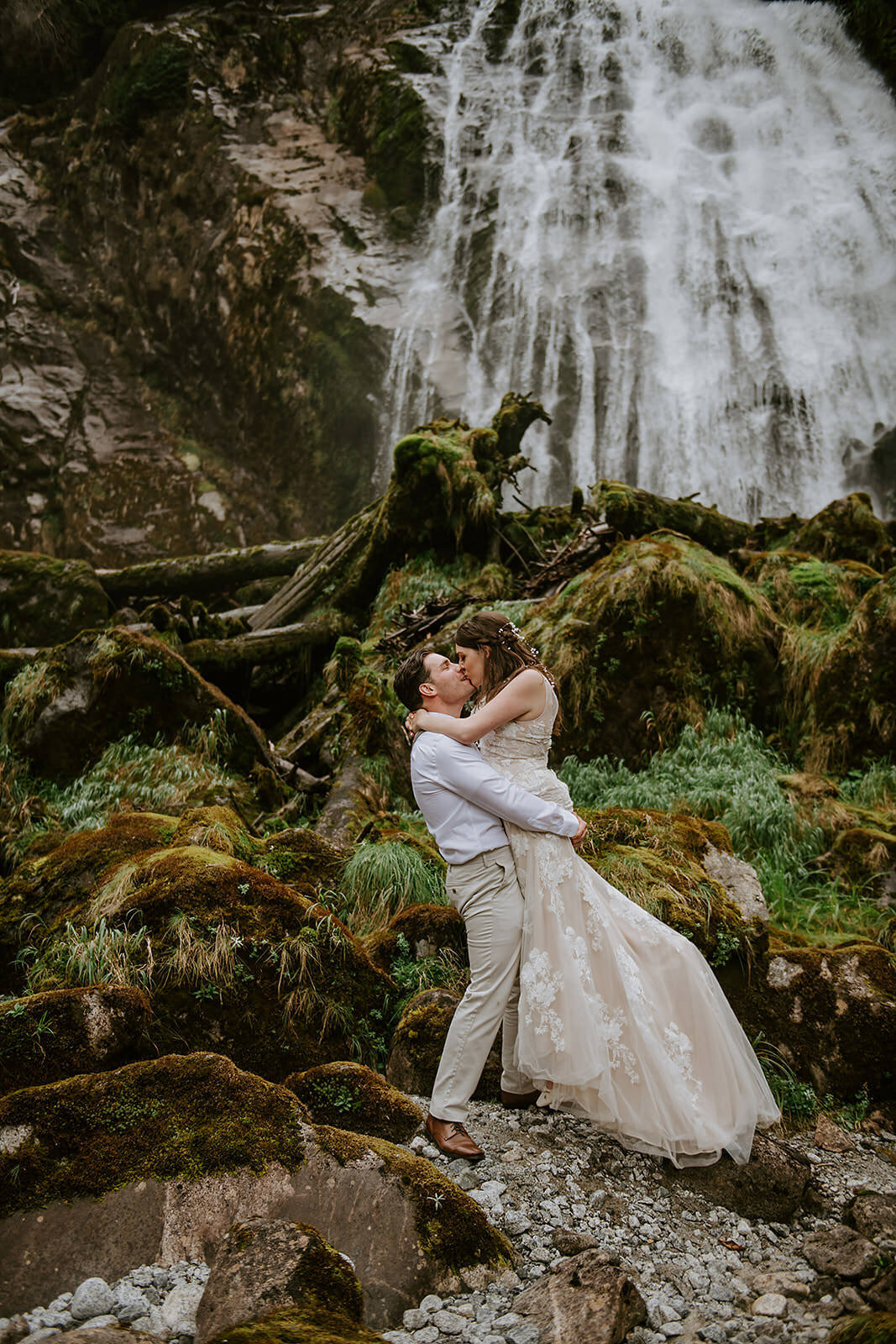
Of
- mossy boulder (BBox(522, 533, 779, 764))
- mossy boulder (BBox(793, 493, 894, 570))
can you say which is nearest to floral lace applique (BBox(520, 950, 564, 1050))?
mossy boulder (BBox(522, 533, 779, 764))

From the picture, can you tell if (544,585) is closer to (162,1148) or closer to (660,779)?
(660,779)

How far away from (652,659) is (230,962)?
4.73 meters

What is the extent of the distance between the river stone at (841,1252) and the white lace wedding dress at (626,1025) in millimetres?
351

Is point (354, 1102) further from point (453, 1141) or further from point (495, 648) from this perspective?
point (495, 648)

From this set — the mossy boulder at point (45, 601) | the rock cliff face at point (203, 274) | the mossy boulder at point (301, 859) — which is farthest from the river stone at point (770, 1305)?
the rock cliff face at point (203, 274)

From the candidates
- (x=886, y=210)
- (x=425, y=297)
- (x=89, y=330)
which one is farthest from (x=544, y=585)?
(x=89, y=330)

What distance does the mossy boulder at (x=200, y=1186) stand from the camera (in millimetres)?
2221

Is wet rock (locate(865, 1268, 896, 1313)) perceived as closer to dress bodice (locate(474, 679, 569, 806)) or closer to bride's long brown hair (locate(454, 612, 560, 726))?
dress bodice (locate(474, 679, 569, 806))

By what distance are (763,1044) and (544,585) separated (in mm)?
5811

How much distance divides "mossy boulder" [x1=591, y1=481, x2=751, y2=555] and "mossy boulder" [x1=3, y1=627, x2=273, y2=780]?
487 centimetres

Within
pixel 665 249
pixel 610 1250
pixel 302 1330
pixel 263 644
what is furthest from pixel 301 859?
pixel 665 249

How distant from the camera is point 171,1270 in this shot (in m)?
2.19

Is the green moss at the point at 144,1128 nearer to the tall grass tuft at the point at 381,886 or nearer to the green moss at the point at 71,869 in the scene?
A: the green moss at the point at 71,869

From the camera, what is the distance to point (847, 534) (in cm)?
998
